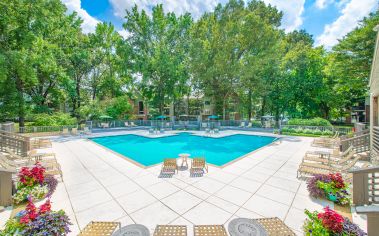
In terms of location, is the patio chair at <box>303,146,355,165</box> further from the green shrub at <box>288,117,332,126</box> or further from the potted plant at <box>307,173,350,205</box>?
the green shrub at <box>288,117,332,126</box>

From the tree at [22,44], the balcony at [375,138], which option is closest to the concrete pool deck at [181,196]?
the balcony at [375,138]

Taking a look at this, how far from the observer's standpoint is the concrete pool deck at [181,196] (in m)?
3.95

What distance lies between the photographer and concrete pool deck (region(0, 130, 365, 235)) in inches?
156

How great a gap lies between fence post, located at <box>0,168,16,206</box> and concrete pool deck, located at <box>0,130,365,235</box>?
0.39 m

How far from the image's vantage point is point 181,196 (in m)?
4.97

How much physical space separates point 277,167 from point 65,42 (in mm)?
30129

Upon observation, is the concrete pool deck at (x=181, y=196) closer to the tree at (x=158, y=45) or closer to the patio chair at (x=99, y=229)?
the patio chair at (x=99, y=229)

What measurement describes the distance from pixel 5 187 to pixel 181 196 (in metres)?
4.77

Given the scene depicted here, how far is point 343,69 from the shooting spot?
15.0 m

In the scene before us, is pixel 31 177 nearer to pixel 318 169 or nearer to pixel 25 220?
pixel 25 220

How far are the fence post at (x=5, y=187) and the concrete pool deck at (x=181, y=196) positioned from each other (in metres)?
0.39

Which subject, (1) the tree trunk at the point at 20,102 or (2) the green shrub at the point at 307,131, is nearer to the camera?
(2) the green shrub at the point at 307,131

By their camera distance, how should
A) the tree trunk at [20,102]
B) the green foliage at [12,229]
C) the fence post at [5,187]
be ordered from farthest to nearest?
the tree trunk at [20,102] < the fence post at [5,187] < the green foliage at [12,229]

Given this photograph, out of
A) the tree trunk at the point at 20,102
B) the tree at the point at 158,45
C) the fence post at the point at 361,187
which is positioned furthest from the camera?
the tree at the point at 158,45
